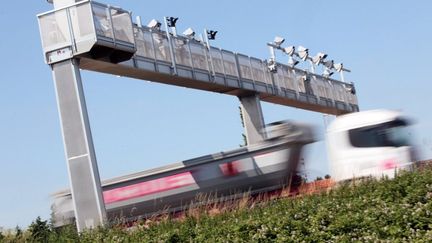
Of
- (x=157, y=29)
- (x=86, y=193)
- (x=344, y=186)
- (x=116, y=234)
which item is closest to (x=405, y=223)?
(x=344, y=186)

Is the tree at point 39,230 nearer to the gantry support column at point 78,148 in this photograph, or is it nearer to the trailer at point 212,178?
the gantry support column at point 78,148

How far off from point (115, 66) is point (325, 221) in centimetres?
1432

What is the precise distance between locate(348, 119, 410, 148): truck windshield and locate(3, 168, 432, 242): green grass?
26.1 feet

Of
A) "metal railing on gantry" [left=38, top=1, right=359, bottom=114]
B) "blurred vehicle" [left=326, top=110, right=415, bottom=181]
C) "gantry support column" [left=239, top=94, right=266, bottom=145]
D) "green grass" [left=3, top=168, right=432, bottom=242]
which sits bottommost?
"green grass" [left=3, top=168, right=432, bottom=242]

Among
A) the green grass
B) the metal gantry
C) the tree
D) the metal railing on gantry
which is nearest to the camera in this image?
the green grass

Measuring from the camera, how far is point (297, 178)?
2558 cm

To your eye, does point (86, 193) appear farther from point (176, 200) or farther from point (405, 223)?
point (405, 223)

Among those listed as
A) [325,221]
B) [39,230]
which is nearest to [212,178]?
[39,230]

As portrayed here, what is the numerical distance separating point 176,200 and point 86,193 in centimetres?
407

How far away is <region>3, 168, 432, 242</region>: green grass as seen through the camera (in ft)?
37.7

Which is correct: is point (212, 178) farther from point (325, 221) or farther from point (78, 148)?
point (325, 221)

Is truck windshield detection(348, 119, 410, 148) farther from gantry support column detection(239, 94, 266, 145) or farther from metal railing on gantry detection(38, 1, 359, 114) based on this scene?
gantry support column detection(239, 94, 266, 145)

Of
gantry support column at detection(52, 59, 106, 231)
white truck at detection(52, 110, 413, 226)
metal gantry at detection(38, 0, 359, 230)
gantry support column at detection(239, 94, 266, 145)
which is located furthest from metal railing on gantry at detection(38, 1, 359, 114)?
white truck at detection(52, 110, 413, 226)

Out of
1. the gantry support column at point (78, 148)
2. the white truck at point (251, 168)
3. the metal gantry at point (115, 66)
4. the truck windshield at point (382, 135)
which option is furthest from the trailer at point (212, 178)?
the metal gantry at point (115, 66)
